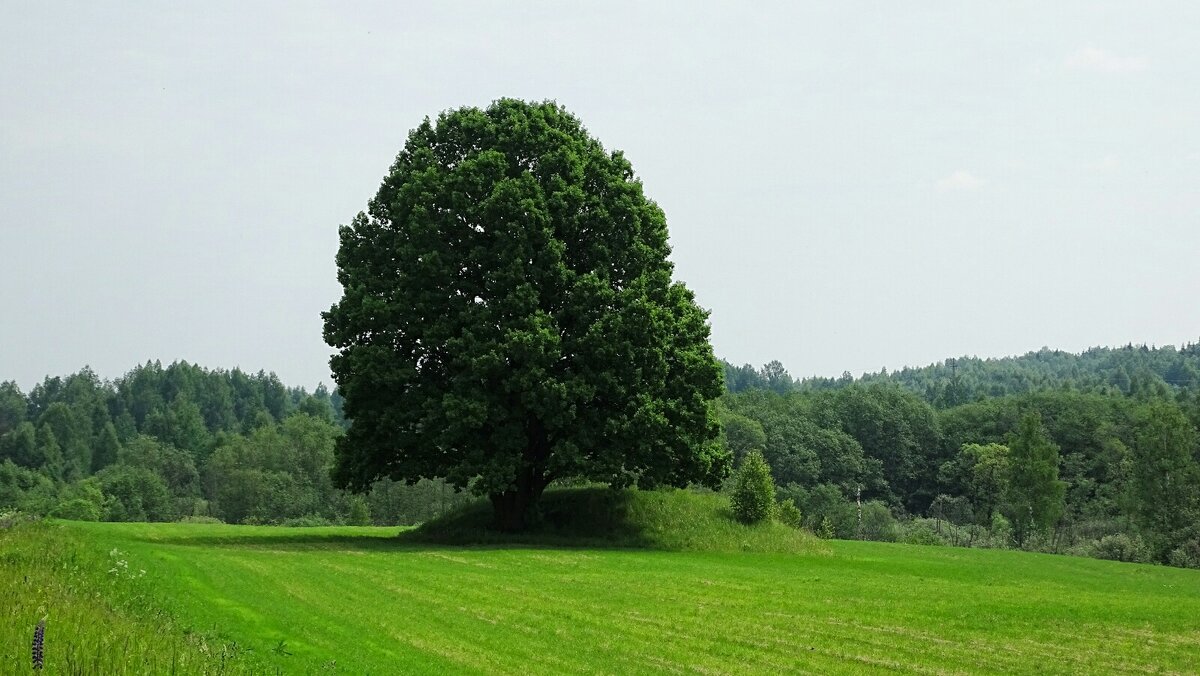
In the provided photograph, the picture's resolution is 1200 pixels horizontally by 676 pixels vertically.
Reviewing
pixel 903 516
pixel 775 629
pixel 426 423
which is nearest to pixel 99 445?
pixel 903 516

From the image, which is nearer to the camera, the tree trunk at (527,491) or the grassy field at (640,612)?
the grassy field at (640,612)

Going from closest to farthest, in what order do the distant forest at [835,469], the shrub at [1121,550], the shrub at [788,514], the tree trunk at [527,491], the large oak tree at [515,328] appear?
1. the large oak tree at [515,328]
2. the tree trunk at [527,491]
3. the shrub at [788,514]
4. the shrub at [1121,550]
5. the distant forest at [835,469]

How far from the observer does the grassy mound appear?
144ft

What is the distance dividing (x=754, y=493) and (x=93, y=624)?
113ft

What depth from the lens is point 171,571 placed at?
1041 inches

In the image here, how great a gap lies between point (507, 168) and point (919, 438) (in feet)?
340

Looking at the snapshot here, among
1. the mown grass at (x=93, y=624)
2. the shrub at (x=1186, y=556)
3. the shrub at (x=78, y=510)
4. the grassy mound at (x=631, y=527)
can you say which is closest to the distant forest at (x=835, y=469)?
the shrub at (x=78, y=510)

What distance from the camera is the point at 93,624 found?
592 inches

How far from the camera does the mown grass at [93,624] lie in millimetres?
12688

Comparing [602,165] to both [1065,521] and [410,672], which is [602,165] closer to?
[410,672]

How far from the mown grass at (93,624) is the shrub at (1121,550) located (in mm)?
58521

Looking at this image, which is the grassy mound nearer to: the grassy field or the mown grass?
the grassy field

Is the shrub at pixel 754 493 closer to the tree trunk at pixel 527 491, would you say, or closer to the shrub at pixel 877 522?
the tree trunk at pixel 527 491

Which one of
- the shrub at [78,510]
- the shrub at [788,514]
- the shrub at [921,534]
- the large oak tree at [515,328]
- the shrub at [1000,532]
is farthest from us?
the shrub at [78,510]
